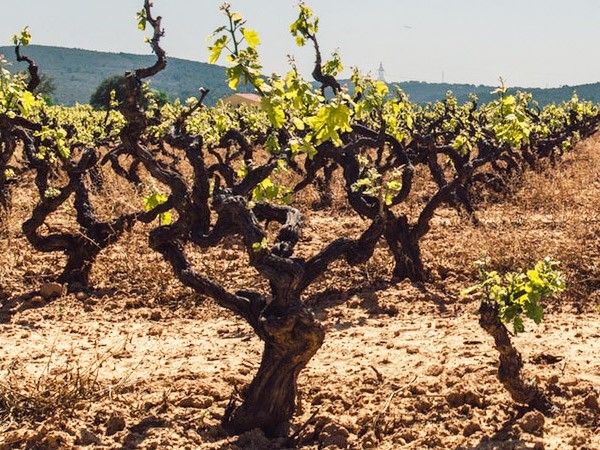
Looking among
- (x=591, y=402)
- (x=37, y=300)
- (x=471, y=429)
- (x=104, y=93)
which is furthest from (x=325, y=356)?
(x=104, y=93)

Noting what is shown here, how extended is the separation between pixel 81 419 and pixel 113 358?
1.27 metres

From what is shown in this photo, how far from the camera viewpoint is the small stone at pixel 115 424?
400cm

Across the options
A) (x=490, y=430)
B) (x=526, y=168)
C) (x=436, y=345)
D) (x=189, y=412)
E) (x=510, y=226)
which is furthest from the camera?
(x=526, y=168)

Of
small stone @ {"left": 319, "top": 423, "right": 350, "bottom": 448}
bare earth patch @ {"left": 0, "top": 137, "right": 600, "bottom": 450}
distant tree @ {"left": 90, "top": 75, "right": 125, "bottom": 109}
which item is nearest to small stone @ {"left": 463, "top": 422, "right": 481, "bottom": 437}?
bare earth patch @ {"left": 0, "top": 137, "right": 600, "bottom": 450}

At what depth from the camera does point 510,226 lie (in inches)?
357

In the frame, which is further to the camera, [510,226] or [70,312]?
[510,226]

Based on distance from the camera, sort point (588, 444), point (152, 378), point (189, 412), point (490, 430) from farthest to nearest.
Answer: point (152, 378) → point (189, 412) → point (490, 430) → point (588, 444)

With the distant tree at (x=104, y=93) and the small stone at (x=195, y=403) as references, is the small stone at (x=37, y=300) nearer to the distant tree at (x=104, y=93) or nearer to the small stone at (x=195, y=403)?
the small stone at (x=195, y=403)

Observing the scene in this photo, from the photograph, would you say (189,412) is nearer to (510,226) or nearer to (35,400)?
(35,400)

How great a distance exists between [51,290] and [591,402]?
498cm

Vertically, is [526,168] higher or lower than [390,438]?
higher

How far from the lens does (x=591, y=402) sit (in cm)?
400

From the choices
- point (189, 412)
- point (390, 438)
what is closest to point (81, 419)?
point (189, 412)

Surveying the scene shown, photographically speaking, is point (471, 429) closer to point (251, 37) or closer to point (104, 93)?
point (251, 37)
